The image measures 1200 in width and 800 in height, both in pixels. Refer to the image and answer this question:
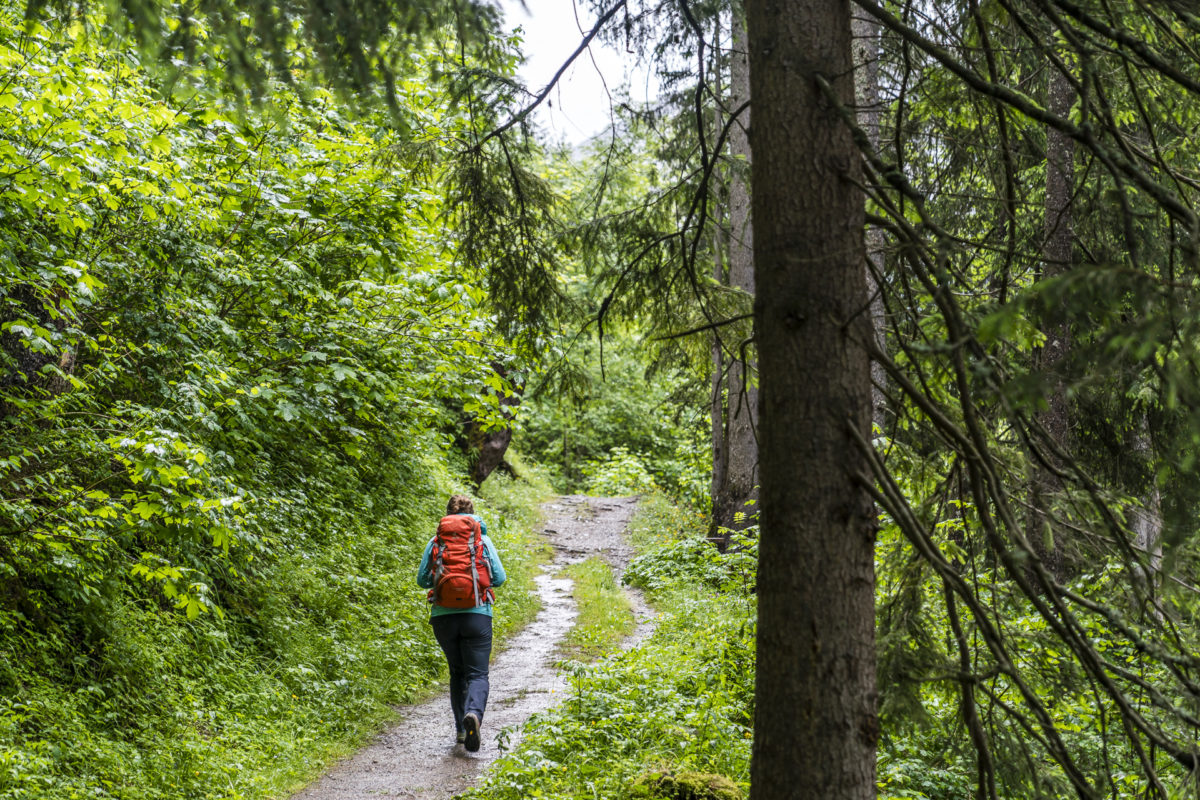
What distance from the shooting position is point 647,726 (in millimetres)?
6859

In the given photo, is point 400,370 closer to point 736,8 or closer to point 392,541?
point 392,541

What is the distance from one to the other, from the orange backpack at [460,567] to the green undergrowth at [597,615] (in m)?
3.78

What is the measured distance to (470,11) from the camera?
423 cm

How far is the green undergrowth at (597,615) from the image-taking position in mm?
11266

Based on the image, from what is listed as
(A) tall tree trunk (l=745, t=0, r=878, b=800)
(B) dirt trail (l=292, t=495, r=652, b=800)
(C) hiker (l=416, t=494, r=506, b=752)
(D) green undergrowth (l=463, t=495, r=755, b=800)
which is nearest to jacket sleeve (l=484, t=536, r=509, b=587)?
(C) hiker (l=416, t=494, r=506, b=752)

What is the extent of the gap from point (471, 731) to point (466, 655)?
25.1 inches

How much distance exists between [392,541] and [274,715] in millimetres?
5536

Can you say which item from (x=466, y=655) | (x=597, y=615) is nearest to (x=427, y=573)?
(x=466, y=655)

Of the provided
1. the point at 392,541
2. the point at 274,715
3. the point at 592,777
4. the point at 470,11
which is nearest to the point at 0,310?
the point at 274,715

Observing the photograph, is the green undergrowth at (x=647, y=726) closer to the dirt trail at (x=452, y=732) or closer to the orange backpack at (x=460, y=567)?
the dirt trail at (x=452, y=732)

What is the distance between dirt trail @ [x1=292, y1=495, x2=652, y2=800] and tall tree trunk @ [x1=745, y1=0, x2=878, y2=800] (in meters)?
4.28

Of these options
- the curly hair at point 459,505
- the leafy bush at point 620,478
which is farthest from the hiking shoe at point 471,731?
the leafy bush at point 620,478

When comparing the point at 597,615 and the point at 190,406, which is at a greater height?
the point at 190,406

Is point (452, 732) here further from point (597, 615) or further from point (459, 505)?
point (597, 615)
